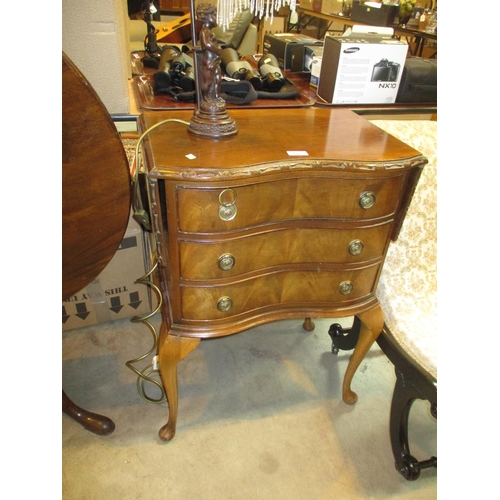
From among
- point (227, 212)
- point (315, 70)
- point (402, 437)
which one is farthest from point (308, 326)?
point (315, 70)

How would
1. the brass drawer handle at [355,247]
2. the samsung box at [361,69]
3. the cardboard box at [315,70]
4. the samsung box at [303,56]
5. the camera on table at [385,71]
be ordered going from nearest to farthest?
the brass drawer handle at [355,247] → the samsung box at [361,69] → the camera on table at [385,71] → the cardboard box at [315,70] → the samsung box at [303,56]

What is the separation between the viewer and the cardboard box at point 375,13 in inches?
137

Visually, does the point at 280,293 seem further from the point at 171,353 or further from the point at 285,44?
the point at 285,44

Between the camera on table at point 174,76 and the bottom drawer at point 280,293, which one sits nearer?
the bottom drawer at point 280,293

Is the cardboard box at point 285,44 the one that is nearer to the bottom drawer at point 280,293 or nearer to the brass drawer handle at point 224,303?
the bottom drawer at point 280,293

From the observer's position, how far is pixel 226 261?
1.00 meters

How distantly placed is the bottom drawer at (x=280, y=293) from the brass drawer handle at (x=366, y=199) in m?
0.23

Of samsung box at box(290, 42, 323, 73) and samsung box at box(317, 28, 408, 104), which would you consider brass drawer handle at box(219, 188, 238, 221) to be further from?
samsung box at box(290, 42, 323, 73)

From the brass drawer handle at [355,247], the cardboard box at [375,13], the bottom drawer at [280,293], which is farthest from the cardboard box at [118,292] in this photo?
the cardboard box at [375,13]

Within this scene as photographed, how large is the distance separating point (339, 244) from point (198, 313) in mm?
452

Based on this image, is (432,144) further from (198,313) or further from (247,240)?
(198,313)

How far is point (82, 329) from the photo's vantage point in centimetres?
Answer: 186

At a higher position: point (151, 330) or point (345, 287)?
point (345, 287)

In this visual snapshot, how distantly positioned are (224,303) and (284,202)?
33 cm
